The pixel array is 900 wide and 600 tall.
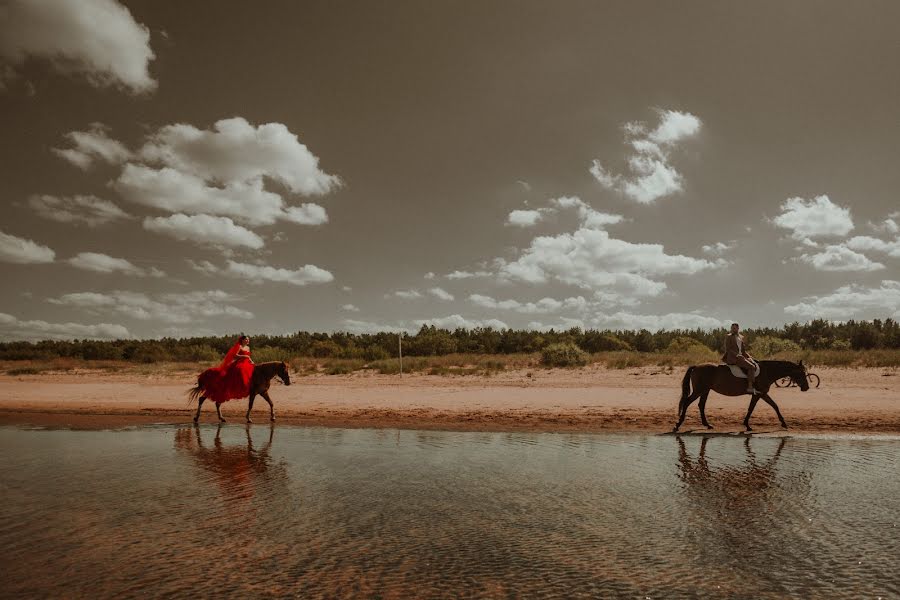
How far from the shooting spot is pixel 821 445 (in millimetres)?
12000

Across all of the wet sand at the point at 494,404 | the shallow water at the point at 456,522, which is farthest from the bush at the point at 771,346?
the shallow water at the point at 456,522

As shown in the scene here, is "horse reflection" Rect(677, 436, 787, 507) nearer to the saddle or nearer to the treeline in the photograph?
the saddle

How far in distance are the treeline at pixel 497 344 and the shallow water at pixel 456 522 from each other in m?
35.6

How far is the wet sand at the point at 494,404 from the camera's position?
52.6 ft

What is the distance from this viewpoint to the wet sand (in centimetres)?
1605

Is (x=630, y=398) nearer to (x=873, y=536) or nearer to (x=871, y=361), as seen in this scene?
(x=873, y=536)

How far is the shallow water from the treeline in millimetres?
35608

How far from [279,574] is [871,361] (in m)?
34.8

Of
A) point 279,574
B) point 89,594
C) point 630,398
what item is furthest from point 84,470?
point 630,398

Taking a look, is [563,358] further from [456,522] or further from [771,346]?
[456,522]

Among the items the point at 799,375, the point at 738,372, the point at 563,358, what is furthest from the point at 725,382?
the point at 563,358

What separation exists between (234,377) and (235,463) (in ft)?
20.4

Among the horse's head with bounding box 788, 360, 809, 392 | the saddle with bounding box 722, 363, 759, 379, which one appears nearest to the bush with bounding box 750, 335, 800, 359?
the horse's head with bounding box 788, 360, 809, 392

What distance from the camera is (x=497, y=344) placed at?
63.7 metres
